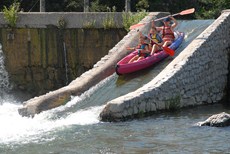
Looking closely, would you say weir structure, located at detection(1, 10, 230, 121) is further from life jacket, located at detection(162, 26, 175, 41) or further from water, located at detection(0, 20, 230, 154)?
life jacket, located at detection(162, 26, 175, 41)

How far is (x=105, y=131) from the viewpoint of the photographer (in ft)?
47.9

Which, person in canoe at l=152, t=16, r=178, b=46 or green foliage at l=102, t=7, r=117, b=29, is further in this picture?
green foliage at l=102, t=7, r=117, b=29

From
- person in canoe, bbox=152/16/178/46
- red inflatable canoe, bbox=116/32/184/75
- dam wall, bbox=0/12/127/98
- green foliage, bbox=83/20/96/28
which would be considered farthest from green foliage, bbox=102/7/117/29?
red inflatable canoe, bbox=116/32/184/75

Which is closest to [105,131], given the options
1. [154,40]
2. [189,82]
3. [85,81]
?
[189,82]

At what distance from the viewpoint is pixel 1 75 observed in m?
24.4

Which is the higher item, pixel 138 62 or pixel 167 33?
pixel 167 33

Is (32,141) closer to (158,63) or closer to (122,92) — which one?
(122,92)

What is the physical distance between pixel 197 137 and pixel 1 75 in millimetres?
12359

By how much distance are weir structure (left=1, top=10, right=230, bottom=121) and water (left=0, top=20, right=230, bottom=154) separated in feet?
0.91

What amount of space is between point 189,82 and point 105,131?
4263 millimetres

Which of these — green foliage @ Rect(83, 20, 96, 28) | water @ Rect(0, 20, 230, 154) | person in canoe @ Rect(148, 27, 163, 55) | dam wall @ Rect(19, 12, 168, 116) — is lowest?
water @ Rect(0, 20, 230, 154)

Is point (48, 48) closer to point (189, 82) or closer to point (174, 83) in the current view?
point (189, 82)

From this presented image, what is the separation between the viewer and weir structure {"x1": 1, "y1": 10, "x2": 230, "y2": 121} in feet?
52.6

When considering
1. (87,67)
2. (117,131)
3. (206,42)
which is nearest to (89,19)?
(87,67)
